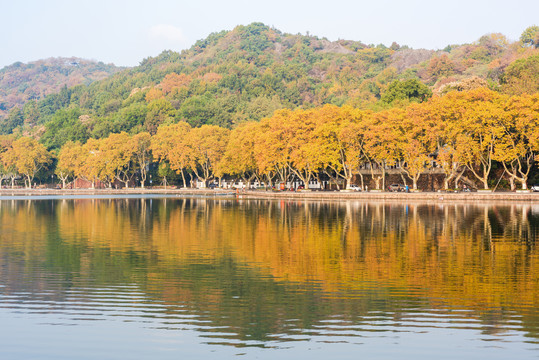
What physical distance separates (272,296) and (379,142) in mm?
81699

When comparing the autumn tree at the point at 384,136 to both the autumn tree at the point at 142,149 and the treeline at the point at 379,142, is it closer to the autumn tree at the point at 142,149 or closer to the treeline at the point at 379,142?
the treeline at the point at 379,142

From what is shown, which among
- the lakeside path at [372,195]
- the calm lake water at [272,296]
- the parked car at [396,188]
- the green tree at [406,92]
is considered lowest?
the calm lake water at [272,296]

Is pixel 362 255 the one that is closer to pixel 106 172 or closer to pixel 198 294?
pixel 198 294

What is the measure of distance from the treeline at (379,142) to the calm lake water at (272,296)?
50.1 metres

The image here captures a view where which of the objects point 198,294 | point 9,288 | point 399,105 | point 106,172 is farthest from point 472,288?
point 106,172

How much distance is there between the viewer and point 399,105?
123 meters

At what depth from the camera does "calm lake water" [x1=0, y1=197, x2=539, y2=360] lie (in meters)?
16.3

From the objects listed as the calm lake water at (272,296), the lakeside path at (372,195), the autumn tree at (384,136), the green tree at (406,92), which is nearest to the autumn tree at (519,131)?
the lakeside path at (372,195)

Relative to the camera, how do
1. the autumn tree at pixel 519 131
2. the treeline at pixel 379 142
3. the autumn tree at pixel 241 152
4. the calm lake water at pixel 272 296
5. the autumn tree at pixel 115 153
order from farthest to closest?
the autumn tree at pixel 115 153 → the autumn tree at pixel 241 152 → the treeline at pixel 379 142 → the autumn tree at pixel 519 131 → the calm lake water at pixel 272 296

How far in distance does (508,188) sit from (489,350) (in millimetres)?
90514

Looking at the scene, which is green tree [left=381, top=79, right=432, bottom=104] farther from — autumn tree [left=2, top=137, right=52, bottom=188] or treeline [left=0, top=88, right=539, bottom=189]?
autumn tree [left=2, top=137, right=52, bottom=188]

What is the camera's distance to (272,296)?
22.0 metres

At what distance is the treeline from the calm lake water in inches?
1972

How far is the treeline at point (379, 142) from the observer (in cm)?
8962
